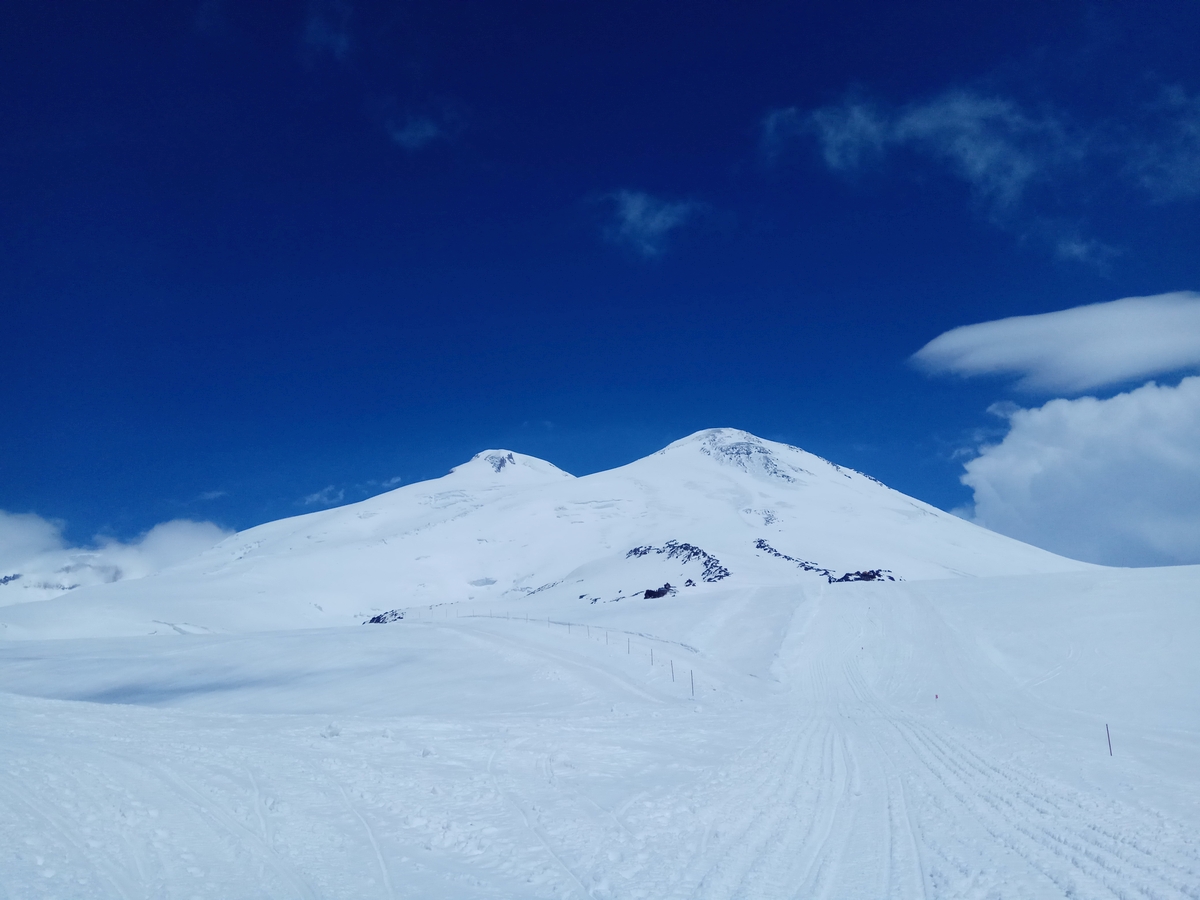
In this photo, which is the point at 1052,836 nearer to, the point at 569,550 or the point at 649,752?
the point at 649,752

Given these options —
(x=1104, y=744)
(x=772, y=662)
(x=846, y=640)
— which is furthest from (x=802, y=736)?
(x=846, y=640)

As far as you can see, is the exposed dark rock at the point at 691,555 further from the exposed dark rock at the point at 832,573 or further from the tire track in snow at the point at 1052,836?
the tire track in snow at the point at 1052,836

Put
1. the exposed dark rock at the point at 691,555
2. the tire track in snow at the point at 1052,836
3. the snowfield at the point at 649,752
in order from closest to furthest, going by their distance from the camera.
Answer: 1. the tire track in snow at the point at 1052,836
2. the snowfield at the point at 649,752
3. the exposed dark rock at the point at 691,555

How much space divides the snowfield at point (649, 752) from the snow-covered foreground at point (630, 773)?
78mm

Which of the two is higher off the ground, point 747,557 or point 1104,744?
point 747,557

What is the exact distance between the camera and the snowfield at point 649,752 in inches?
339

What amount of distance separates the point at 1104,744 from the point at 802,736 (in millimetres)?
7151

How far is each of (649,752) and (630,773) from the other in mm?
1968

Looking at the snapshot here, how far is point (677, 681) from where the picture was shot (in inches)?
1067

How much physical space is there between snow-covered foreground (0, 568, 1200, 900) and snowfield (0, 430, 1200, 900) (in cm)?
8

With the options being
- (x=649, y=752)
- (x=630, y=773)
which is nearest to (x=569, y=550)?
(x=649, y=752)

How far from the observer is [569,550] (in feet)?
380

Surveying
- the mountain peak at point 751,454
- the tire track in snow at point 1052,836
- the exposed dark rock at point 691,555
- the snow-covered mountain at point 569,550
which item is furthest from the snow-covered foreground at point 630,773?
the mountain peak at point 751,454

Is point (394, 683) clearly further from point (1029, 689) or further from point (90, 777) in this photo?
point (1029, 689)
